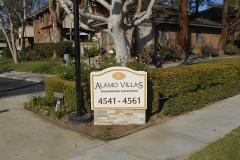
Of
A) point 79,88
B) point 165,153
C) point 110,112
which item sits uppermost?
point 79,88

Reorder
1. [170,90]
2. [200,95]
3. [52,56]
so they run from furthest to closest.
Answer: [52,56] < [200,95] < [170,90]

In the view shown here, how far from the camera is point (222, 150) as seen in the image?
14.1 feet

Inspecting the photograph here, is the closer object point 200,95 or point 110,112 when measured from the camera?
point 110,112

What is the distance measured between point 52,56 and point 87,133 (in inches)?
727

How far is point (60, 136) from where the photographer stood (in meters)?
5.22

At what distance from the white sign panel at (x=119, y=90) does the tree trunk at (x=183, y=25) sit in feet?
49.8

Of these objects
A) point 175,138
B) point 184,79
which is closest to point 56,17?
point 184,79

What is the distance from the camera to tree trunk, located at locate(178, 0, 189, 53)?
62.8 ft

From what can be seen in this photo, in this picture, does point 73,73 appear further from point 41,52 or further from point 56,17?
point 41,52

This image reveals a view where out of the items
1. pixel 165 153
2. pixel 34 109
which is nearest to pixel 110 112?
pixel 165 153

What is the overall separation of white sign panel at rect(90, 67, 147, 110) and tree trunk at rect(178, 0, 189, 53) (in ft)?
49.8

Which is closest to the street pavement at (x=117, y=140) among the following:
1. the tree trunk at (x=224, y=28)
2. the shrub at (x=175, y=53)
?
the shrub at (x=175, y=53)

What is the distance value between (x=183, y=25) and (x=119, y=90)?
15505 millimetres

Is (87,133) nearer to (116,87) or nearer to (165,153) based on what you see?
(116,87)
